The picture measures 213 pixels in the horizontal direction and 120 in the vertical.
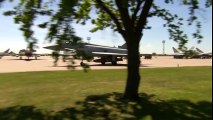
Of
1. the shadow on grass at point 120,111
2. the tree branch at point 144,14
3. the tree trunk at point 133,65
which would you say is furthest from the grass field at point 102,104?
the tree branch at point 144,14

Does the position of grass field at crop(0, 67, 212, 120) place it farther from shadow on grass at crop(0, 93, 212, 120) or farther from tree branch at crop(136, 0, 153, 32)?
tree branch at crop(136, 0, 153, 32)

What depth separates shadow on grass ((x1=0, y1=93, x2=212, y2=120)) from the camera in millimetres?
13922

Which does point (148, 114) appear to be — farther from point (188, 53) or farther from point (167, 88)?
point (167, 88)

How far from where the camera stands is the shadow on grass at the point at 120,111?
45.7ft

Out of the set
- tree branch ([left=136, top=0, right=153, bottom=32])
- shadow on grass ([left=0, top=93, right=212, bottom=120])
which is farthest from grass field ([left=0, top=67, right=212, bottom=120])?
tree branch ([left=136, top=0, right=153, bottom=32])

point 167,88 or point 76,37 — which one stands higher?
point 76,37

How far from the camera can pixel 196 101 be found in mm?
16906

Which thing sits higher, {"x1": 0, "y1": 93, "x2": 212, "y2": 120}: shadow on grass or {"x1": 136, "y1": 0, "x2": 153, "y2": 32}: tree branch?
{"x1": 136, "y1": 0, "x2": 153, "y2": 32}: tree branch

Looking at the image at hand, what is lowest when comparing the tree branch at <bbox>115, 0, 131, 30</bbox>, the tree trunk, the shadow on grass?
the shadow on grass

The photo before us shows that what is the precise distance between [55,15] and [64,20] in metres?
0.44

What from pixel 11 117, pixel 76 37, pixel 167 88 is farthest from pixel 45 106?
pixel 167 88

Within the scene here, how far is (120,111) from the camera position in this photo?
14656 mm

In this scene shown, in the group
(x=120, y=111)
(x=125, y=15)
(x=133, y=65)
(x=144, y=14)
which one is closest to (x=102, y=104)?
(x=120, y=111)

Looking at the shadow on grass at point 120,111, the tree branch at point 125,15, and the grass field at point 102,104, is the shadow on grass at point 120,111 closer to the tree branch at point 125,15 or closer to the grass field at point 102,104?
the grass field at point 102,104
